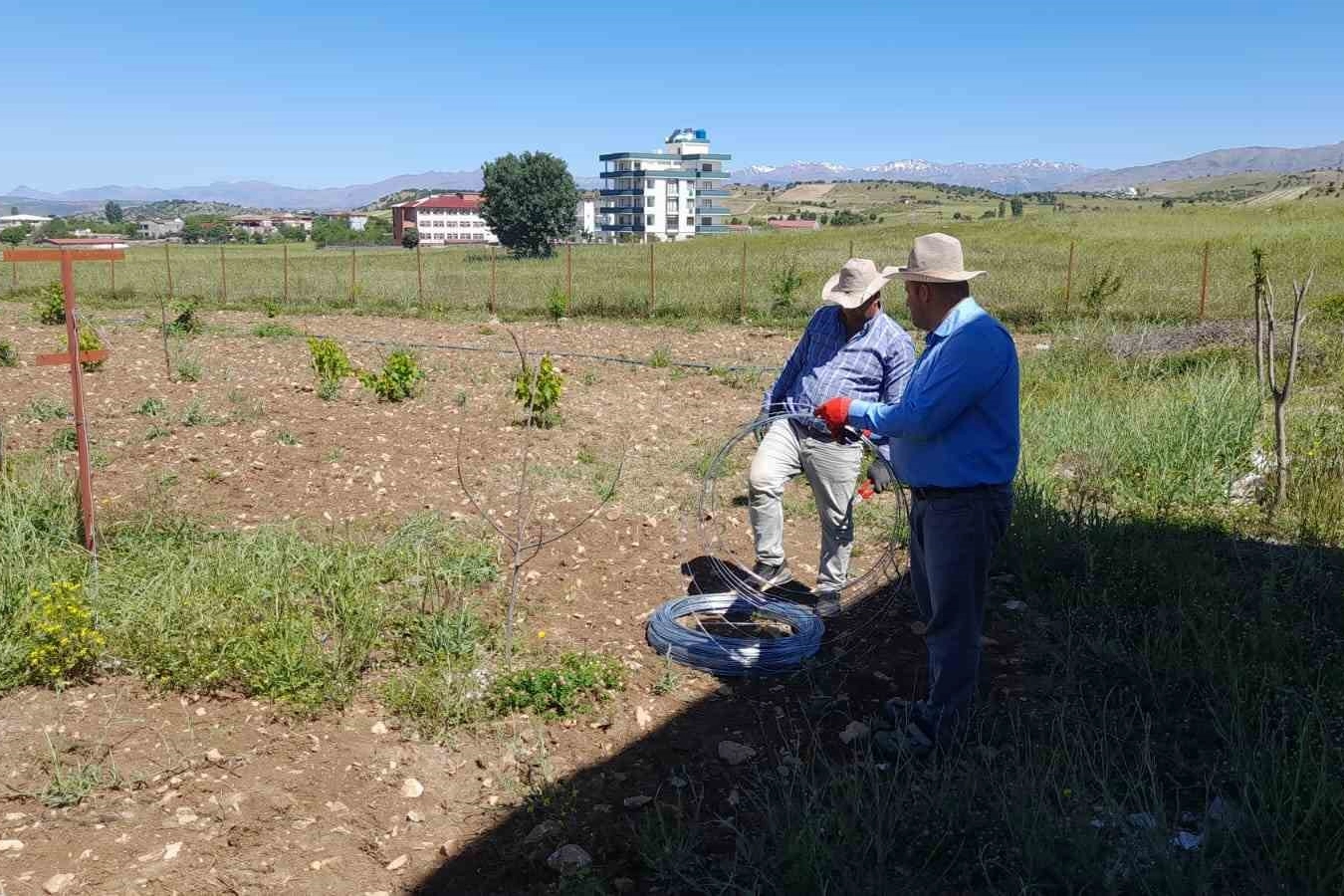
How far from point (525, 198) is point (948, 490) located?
6300 cm

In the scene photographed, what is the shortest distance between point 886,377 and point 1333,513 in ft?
9.17

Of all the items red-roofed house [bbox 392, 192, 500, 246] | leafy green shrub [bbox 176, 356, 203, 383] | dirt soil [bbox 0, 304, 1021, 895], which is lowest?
dirt soil [bbox 0, 304, 1021, 895]

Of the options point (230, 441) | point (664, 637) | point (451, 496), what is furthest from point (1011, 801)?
point (230, 441)

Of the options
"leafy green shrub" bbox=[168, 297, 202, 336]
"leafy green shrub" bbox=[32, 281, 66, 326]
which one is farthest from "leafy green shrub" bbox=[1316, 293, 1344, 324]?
"leafy green shrub" bbox=[32, 281, 66, 326]

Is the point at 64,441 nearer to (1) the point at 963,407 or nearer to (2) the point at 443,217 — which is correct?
(1) the point at 963,407

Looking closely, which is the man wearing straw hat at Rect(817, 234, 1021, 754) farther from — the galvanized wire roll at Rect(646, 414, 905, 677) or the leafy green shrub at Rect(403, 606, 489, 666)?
the leafy green shrub at Rect(403, 606, 489, 666)

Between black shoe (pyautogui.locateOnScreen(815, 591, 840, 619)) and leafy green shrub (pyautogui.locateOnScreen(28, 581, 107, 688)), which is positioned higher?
leafy green shrub (pyautogui.locateOnScreen(28, 581, 107, 688))

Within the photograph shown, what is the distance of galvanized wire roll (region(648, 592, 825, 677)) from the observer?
4352mm

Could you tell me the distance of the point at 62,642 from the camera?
13.1ft

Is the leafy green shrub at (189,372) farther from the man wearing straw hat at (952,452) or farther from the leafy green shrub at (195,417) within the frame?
the man wearing straw hat at (952,452)

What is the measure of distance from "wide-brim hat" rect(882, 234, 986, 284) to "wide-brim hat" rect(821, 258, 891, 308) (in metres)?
0.97

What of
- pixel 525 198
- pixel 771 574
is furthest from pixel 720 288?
pixel 525 198

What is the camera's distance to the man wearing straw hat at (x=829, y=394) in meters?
4.60

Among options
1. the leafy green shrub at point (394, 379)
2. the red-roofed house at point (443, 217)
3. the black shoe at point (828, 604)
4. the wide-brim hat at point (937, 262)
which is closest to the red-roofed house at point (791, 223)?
the red-roofed house at point (443, 217)
